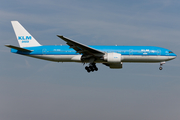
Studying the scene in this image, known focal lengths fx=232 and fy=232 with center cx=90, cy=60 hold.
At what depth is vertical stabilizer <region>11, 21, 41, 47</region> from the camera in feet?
110

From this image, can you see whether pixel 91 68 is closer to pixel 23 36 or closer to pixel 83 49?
pixel 83 49

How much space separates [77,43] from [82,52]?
8.01 ft

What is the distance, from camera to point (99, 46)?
3150 cm

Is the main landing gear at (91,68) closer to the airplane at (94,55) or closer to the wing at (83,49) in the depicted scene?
the airplane at (94,55)

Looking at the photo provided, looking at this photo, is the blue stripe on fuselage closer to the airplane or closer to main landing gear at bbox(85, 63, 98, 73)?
the airplane

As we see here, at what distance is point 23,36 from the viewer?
112ft

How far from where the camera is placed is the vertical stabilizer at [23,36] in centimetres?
3344

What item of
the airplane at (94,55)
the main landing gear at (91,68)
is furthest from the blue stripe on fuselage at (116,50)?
the main landing gear at (91,68)

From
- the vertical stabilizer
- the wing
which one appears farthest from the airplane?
the vertical stabilizer

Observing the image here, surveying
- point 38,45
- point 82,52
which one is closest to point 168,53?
point 82,52

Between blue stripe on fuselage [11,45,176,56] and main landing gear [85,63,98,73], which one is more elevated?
blue stripe on fuselage [11,45,176,56]

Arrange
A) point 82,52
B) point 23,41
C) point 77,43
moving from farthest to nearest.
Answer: point 23,41 < point 82,52 < point 77,43

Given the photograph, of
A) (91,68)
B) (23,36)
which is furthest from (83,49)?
(23,36)

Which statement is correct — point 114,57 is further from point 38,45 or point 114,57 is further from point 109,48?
point 38,45
